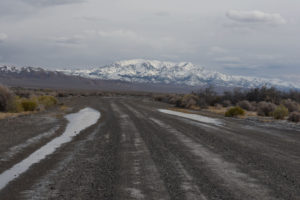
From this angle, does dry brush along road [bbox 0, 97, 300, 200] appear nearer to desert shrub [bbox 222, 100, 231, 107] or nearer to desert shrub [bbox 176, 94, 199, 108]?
desert shrub [bbox 176, 94, 199, 108]

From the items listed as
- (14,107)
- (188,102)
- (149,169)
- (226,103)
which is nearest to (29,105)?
(14,107)

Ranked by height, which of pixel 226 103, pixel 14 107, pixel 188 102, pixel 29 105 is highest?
pixel 226 103

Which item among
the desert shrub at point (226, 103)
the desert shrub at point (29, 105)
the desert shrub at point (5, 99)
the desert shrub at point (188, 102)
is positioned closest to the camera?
the desert shrub at point (5, 99)

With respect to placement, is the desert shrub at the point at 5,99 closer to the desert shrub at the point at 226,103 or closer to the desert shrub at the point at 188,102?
the desert shrub at the point at 188,102

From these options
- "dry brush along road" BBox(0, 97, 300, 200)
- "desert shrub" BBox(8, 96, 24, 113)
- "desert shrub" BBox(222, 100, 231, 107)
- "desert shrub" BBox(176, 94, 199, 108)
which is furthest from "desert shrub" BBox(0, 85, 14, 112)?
"desert shrub" BBox(222, 100, 231, 107)

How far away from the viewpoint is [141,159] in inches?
445

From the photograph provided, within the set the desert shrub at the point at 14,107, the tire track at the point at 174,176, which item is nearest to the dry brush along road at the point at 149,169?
the tire track at the point at 174,176

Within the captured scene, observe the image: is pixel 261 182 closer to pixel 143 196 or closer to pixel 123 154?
pixel 143 196

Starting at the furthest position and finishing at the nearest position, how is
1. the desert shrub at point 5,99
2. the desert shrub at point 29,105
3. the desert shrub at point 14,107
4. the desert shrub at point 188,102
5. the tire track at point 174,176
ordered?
the desert shrub at point 188,102
the desert shrub at point 29,105
the desert shrub at point 14,107
the desert shrub at point 5,99
the tire track at point 174,176

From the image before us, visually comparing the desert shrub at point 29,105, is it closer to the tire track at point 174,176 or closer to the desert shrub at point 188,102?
the tire track at point 174,176

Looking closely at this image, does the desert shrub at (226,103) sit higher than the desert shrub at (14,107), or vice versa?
the desert shrub at (226,103)

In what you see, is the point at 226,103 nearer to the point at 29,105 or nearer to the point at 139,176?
the point at 29,105

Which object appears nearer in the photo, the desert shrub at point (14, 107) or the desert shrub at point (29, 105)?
the desert shrub at point (14, 107)

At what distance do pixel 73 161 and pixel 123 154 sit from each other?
73.5 inches
